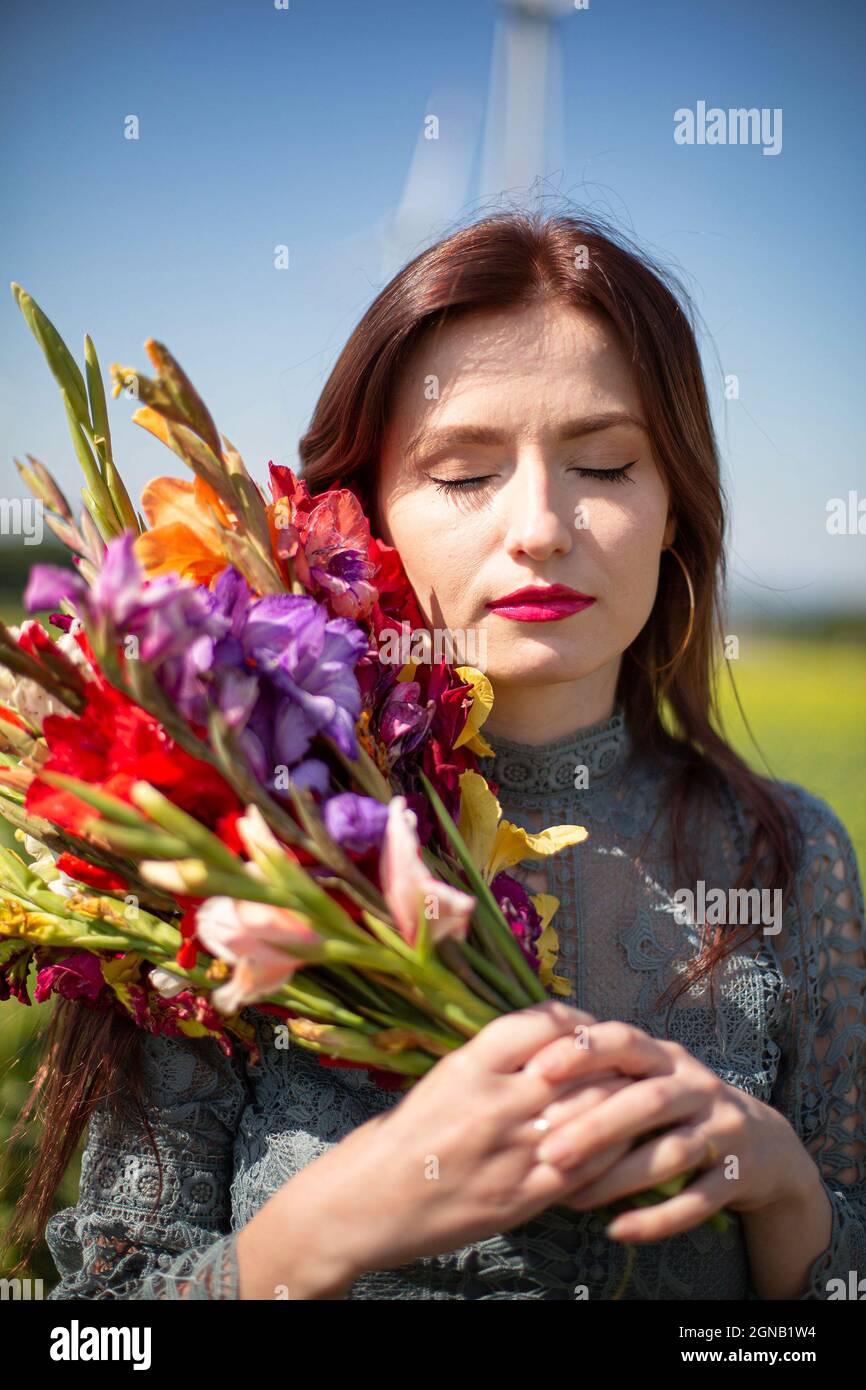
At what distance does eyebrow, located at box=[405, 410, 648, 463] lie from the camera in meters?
1.54

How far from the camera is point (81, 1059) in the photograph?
157cm

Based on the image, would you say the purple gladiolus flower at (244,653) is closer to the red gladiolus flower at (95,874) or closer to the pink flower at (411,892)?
the pink flower at (411,892)

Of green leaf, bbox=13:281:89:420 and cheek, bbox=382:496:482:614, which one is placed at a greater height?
green leaf, bbox=13:281:89:420

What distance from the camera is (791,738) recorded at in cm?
814

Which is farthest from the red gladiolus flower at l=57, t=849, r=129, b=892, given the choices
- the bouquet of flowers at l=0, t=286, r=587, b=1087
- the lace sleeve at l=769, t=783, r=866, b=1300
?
the lace sleeve at l=769, t=783, r=866, b=1300

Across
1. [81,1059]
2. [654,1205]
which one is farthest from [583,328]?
[81,1059]

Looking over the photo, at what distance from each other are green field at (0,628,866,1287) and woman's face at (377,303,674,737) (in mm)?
598

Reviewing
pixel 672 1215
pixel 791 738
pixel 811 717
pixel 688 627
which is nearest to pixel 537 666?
pixel 688 627

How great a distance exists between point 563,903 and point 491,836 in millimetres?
427

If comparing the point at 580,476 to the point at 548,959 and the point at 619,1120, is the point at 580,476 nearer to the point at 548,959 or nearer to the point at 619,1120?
the point at 548,959

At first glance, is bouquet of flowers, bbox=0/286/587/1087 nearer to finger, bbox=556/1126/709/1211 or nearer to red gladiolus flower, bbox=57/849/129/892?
red gladiolus flower, bbox=57/849/129/892

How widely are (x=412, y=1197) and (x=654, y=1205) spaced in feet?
0.86

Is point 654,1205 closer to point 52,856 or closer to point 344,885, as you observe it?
point 344,885

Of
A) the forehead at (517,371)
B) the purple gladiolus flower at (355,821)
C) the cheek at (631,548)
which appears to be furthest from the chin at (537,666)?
the purple gladiolus flower at (355,821)
